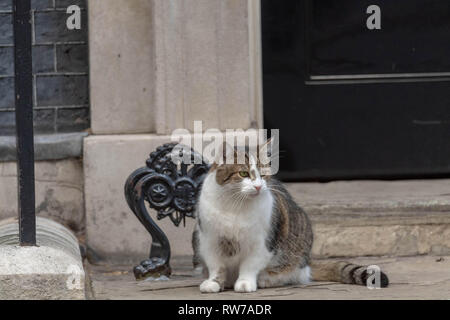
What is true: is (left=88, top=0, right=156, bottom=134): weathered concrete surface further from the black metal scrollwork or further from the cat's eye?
the cat's eye

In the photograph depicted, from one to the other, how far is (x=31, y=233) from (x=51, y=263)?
8.0 inches

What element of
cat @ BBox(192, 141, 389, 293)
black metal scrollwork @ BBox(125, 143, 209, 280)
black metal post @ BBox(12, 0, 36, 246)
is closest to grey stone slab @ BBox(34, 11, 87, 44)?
black metal scrollwork @ BBox(125, 143, 209, 280)

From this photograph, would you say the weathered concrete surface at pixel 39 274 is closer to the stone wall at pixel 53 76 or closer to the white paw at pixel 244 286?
the white paw at pixel 244 286

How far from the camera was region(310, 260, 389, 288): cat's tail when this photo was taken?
4.30 metres

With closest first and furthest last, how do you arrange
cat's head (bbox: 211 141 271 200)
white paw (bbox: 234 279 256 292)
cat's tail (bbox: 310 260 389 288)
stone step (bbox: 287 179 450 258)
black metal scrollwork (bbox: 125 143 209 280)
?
cat's head (bbox: 211 141 271 200)
white paw (bbox: 234 279 256 292)
cat's tail (bbox: 310 260 389 288)
black metal scrollwork (bbox: 125 143 209 280)
stone step (bbox: 287 179 450 258)

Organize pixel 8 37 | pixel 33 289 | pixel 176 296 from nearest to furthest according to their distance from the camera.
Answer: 1. pixel 33 289
2. pixel 176 296
3. pixel 8 37

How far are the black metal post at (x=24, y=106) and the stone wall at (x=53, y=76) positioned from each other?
5.69ft

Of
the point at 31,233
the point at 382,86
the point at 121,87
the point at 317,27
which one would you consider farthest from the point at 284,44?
the point at 31,233

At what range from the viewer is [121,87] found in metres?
5.37

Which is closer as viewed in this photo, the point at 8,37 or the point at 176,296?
the point at 176,296

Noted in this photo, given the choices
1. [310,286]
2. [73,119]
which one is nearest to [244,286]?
[310,286]

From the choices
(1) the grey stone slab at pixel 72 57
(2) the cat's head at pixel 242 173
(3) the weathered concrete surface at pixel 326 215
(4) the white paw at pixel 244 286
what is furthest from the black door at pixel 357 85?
(4) the white paw at pixel 244 286

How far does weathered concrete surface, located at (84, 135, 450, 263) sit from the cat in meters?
0.71

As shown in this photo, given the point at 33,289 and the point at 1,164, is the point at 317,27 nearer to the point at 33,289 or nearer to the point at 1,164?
the point at 1,164
